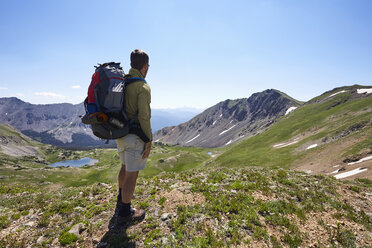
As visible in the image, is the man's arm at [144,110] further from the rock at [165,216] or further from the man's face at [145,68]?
the rock at [165,216]

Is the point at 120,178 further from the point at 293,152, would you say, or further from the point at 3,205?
the point at 293,152

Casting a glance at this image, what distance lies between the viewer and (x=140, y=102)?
668 cm

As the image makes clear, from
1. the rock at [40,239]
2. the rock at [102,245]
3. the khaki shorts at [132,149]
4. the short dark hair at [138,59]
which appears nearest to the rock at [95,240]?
the rock at [102,245]

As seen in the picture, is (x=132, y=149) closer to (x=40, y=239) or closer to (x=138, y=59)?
(x=138, y=59)

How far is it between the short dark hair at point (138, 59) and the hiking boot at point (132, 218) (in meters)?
6.47

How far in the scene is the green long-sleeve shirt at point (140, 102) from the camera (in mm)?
6695

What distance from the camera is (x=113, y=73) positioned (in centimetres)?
662

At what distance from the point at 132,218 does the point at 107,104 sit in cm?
527

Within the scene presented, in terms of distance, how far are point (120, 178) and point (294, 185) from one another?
11.7m

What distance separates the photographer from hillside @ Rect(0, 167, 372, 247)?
7031mm

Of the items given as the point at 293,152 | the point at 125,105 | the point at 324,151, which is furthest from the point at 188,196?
the point at 293,152

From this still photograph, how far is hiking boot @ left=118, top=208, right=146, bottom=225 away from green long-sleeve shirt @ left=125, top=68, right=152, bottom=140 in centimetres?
384

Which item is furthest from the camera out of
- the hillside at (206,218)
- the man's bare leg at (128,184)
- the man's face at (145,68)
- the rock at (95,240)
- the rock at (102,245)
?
the man's face at (145,68)

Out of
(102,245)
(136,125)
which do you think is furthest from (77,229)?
(136,125)
